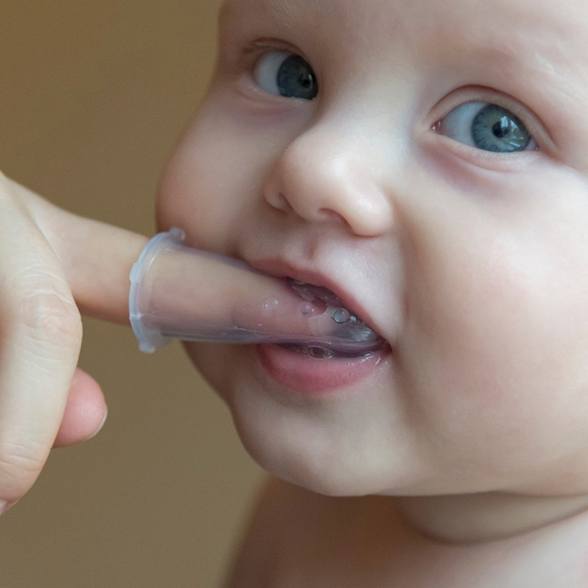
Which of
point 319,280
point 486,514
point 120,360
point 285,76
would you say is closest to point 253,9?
point 285,76

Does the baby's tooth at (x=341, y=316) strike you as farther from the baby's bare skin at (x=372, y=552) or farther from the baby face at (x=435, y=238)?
the baby's bare skin at (x=372, y=552)

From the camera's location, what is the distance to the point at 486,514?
0.62 m

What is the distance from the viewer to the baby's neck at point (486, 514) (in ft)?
1.98

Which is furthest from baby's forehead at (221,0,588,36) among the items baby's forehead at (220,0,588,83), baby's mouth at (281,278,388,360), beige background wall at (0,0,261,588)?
beige background wall at (0,0,261,588)

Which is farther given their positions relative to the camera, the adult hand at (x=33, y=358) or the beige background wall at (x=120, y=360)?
the beige background wall at (x=120, y=360)

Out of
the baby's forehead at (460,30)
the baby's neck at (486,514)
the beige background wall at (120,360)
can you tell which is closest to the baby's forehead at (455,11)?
the baby's forehead at (460,30)

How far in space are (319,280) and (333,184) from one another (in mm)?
40

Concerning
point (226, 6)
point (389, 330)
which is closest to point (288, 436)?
point (389, 330)

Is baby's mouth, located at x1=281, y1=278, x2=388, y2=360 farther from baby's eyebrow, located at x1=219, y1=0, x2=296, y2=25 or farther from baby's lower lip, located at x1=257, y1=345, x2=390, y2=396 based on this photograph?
baby's eyebrow, located at x1=219, y1=0, x2=296, y2=25

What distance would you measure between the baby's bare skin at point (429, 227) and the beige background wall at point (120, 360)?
0.61 metres

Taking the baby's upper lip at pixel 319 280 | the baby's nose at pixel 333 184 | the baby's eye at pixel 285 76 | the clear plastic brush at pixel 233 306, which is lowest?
the clear plastic brush at pixel 233 306

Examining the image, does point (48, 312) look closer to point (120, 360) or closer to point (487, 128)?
point (487, 128)

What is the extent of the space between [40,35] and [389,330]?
2.49 ft

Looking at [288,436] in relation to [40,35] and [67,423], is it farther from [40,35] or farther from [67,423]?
[40,35]
